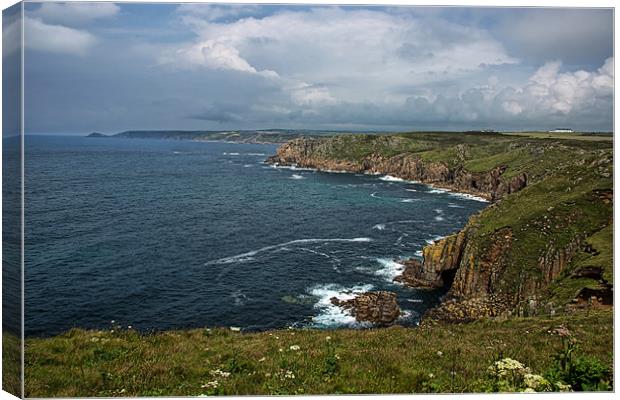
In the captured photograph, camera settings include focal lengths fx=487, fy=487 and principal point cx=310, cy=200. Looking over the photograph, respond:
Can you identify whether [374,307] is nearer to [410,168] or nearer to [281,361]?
[281,361]

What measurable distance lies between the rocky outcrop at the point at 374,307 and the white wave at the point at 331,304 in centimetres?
46

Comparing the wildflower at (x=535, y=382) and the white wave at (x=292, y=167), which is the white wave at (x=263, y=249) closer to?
the wildflower at (x=535, y=382)

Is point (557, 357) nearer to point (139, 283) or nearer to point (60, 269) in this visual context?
point (139, 283)

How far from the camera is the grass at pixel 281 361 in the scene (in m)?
11.2

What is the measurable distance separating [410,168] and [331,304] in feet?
279

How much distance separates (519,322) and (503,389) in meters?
7.26

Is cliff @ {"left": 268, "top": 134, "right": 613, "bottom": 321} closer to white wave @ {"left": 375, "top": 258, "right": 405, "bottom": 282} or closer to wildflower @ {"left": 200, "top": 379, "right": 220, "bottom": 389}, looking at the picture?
white wave @ {"left": 375, "top": 258, "right": 405, "bottom": 282}

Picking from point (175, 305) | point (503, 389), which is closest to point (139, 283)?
point (175, 305)

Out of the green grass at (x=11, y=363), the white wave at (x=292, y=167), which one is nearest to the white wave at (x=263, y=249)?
the green grass at (x=11, y=363)

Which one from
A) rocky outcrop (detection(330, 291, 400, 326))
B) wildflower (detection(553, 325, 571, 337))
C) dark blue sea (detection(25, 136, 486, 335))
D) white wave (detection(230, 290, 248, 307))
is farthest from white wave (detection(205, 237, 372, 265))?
wildflower (detection(553, 325, 571, 337))

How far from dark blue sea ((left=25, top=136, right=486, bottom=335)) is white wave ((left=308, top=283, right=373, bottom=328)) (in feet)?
0.38

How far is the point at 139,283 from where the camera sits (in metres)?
31.6

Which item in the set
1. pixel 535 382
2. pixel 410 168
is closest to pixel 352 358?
pixel 535 382

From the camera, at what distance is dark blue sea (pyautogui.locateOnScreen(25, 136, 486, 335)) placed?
1144 inches
